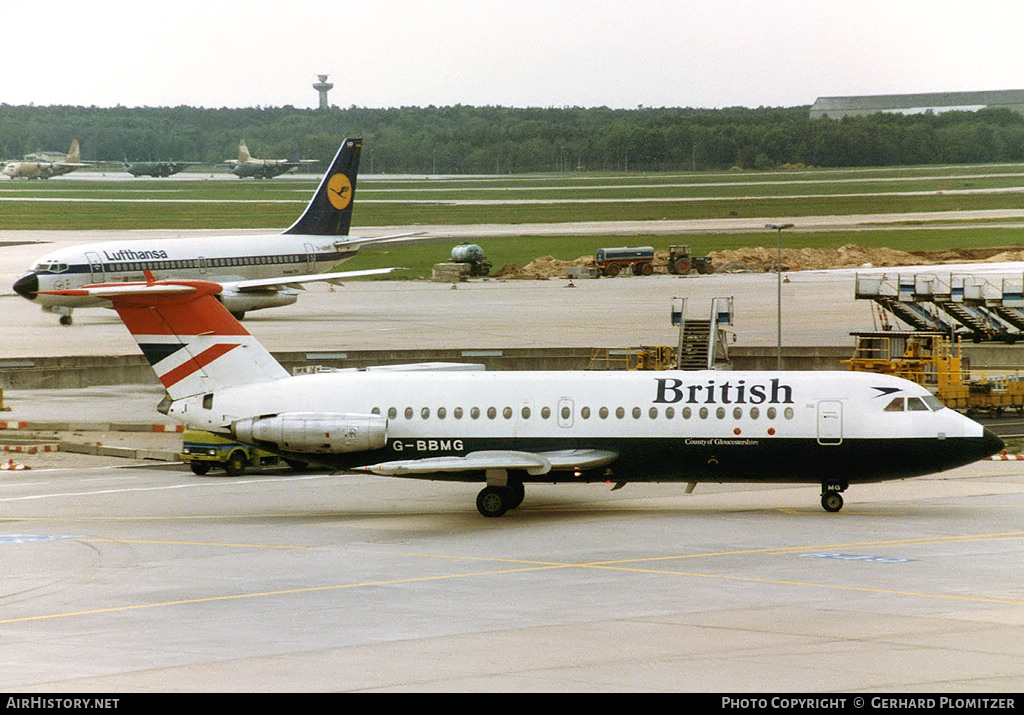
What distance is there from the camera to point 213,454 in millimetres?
39688

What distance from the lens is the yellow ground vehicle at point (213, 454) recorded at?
3972 cm

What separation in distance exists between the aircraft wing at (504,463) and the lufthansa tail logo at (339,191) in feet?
170

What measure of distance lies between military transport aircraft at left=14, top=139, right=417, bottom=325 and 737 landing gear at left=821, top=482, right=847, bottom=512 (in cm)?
3895

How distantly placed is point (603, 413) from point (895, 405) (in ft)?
21.9

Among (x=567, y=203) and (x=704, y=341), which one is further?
(x=567, y=203)

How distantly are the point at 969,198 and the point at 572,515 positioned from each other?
10737 centimetres

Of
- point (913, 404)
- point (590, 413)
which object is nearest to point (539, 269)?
point (590, 413)

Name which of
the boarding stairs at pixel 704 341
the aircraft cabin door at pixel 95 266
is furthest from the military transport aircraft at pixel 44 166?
the boarding stairs at pixel 704 341

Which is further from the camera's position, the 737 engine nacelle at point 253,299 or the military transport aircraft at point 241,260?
the 737 engine nacelle at point 253,299

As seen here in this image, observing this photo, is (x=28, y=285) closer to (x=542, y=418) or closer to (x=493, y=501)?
(x=493, y=501)

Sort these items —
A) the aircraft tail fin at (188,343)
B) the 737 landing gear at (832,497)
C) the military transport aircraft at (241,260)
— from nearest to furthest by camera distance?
the 737 landing gear at (832,497)
the aircraft tail fin at (188,343)
the military transport aircraft at (241,260)

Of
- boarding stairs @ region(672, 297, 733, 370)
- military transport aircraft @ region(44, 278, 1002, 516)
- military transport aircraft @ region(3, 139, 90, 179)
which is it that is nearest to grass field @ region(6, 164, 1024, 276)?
military transport aircraft @ region(3, 139, 90, 179)

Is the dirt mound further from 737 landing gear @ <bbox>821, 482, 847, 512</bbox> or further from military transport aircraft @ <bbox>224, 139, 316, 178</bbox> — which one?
737 landing gear @ <bbox>821, 482, 847, 512</bbox>

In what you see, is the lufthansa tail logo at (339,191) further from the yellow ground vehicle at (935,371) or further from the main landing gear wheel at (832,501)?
the main landing gear wheel at (832,501)
